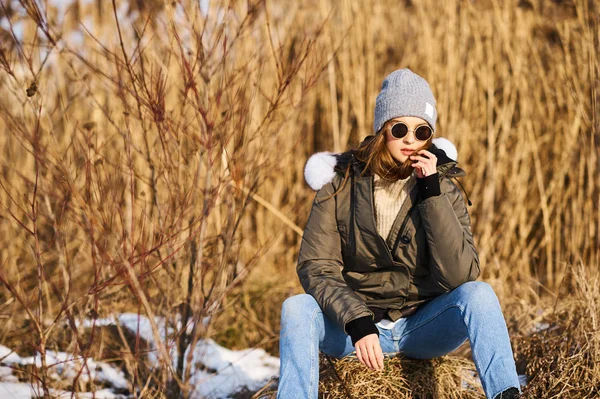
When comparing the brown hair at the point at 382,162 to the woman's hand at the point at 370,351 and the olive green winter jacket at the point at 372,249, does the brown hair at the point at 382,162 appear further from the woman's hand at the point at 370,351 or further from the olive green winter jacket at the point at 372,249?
the woman's hand at the point at 370,351

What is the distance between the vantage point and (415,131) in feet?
6.26

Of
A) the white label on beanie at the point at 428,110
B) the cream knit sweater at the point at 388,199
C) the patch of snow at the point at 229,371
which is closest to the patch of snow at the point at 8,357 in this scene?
the patch of snow at the point at 229,371

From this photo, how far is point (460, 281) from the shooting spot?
181cm

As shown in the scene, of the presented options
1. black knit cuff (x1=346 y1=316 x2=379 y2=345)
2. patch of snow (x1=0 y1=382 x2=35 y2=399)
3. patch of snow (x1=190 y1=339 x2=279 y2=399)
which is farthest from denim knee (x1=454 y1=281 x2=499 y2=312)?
patch of snow (x1=0 y1=382 x2=35 y2=399)

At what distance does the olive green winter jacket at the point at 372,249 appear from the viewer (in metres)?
1.85

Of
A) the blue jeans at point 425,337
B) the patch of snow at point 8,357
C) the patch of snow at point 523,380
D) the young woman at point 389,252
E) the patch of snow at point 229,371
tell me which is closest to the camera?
the blue jeans at point 425,337

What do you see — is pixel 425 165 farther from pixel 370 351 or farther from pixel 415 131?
pixel 370 351

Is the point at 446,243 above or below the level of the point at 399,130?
below

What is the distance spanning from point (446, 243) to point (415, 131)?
1.09ft

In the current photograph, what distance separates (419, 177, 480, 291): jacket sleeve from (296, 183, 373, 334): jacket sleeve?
232 mm

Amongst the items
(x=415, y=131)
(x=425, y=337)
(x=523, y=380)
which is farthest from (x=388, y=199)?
(x=523, y=380)

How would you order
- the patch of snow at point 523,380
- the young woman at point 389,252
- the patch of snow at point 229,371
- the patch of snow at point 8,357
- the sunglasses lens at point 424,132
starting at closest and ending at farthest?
the young woman at point 389,252 → the sunglasses lens at point 424,132 → the patch of snow at point 523,380 → the patch of snow at point 229,371 → the patch of snow at point 8,357

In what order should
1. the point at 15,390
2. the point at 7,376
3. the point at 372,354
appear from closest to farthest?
the point at 372,354, the point at 15,390, the point at 7,376

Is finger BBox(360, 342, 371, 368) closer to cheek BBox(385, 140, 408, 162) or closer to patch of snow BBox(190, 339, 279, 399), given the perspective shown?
cheek BBox(385, 140, 408, 162)
